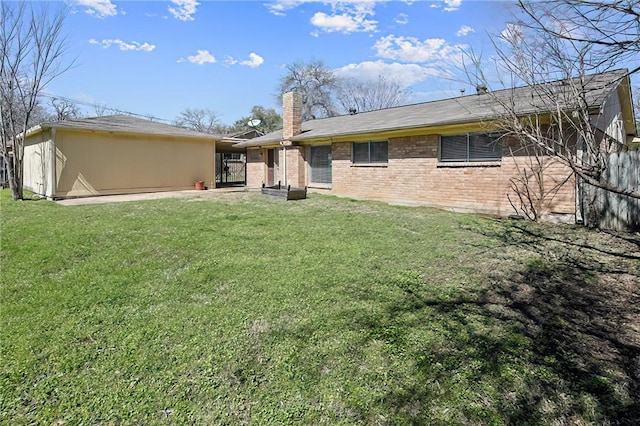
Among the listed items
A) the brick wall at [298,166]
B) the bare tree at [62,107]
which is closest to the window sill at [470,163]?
the brick wall at [298,166]

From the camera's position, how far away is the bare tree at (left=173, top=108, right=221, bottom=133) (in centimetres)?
5029

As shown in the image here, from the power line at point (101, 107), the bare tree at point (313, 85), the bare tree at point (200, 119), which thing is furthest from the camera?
the bare tree at point (200, 119)

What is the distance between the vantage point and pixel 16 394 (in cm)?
262

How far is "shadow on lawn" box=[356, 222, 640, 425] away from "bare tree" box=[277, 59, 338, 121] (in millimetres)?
36579

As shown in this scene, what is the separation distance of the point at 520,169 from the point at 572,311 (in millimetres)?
6476

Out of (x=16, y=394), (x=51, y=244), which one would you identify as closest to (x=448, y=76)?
(x=16, y=394)

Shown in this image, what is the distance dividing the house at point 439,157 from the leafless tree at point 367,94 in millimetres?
22064

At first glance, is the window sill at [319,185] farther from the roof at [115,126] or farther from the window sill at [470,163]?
the roof at [115,126]

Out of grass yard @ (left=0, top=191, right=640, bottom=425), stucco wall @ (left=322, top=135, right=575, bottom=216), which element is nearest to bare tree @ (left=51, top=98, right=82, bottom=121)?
stucco wall @ (left=322, top=135, right=575, bottom=216)

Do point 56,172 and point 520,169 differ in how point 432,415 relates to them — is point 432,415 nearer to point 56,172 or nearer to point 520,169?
point 520,169

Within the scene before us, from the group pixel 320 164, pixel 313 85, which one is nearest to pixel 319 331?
pixel 320 164

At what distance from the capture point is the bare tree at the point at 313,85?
39.1 meters

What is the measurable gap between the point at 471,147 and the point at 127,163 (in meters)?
13.4

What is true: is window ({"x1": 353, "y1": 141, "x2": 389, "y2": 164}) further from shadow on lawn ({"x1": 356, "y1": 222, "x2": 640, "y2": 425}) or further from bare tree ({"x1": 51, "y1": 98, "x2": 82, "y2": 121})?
bare tree ({"x1": 51, "y1": 98, "x2": 82, "y2": 121})
